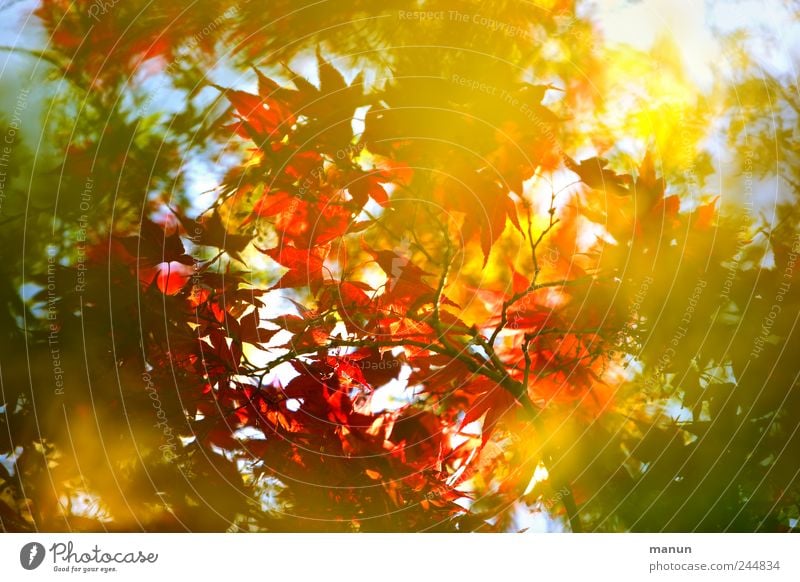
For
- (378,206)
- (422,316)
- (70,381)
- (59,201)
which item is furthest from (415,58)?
(70,381)

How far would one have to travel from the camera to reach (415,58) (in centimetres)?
81

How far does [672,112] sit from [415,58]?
1.04 ft

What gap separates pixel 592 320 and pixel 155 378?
0.52m

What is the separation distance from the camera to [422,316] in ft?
2.65

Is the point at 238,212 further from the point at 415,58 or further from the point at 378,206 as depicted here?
the point at 415,58

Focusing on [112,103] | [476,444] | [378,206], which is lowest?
[476,444]

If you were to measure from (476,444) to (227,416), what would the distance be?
0.96 ft

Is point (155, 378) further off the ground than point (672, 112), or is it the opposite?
point (672, 112)

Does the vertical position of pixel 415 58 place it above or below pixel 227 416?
above

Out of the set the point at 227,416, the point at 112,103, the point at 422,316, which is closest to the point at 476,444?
the point at 422,316

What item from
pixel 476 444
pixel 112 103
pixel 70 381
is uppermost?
pixel 112 103

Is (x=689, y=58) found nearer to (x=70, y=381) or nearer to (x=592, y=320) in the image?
(x=592, y=320)

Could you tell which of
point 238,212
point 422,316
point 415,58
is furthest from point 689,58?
point 238,212

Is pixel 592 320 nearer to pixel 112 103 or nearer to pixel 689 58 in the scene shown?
pixel 689 58
